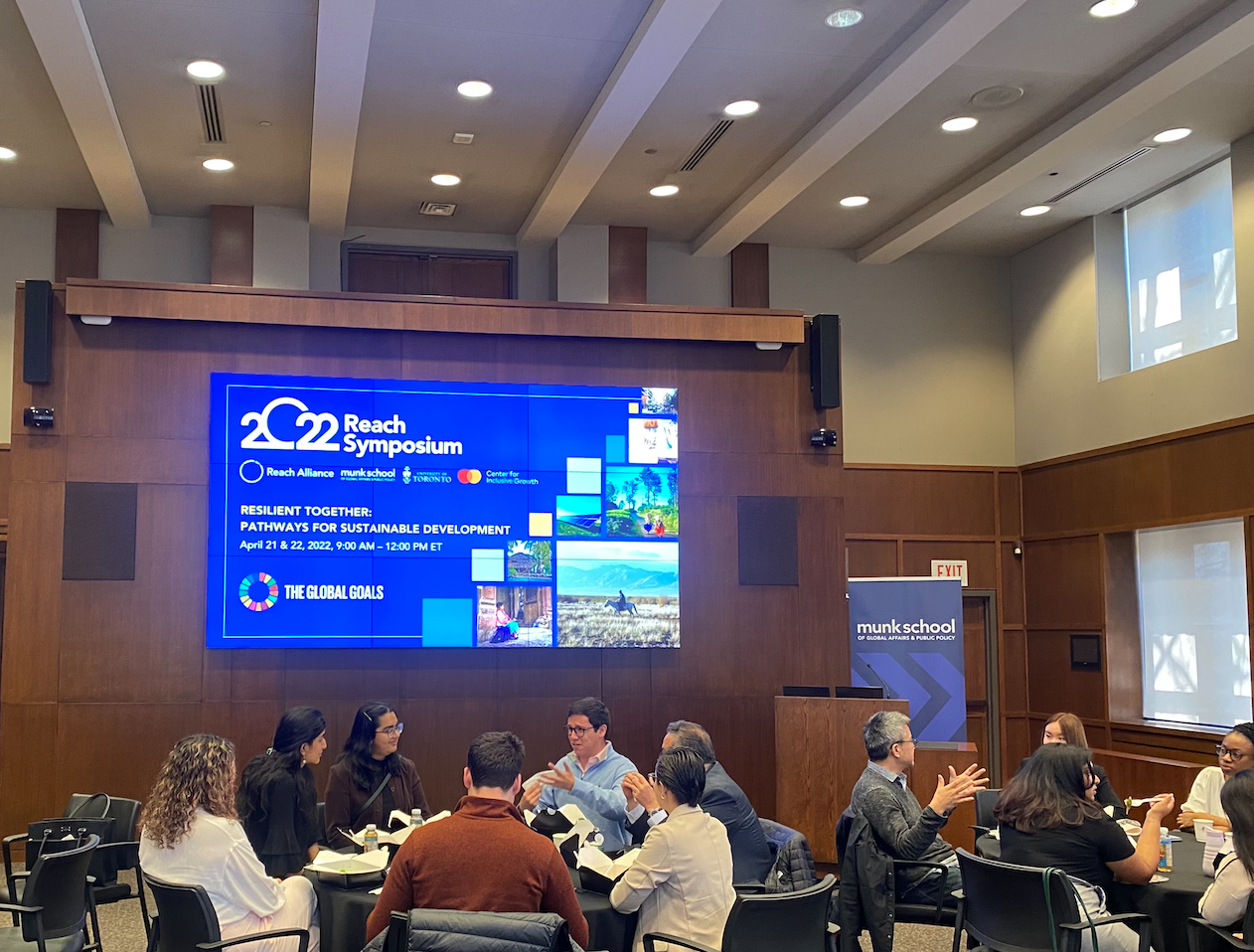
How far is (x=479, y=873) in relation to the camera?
347 centimetres

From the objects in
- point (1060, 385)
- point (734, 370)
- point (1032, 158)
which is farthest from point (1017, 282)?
point (734, 370)

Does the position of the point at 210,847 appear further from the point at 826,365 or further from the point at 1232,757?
the point at 826,365

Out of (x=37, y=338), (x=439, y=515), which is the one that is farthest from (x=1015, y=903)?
(x=37, y=338)

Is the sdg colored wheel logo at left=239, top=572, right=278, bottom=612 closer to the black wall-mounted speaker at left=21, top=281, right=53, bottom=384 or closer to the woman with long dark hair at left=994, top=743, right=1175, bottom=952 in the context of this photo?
the black wall-mounted speaker at left=21, top=281, right=53, bottom=384

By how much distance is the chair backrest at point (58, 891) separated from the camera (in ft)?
14.5

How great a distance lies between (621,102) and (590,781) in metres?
4.33

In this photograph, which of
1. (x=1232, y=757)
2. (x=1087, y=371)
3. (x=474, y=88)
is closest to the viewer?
Answer: (x=1232, y=757)

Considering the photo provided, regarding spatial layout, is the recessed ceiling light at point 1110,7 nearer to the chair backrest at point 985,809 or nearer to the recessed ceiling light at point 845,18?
the recessed ceiling light at point 845,18

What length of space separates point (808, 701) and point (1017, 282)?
19.5 ft

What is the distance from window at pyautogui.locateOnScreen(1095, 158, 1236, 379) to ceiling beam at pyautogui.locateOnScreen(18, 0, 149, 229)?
26.2 ft

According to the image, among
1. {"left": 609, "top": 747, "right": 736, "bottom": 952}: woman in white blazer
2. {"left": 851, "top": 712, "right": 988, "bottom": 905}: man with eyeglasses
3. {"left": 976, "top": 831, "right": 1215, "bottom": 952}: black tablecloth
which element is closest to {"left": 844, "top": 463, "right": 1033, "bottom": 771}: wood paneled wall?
{"left": 851, "top": 712, "right": 988, "bottom": 905}: man with eyeglasses

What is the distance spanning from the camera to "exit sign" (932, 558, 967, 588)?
11438 mm

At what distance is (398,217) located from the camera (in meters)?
10.6

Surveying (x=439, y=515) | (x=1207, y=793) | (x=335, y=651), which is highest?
(x=439, y=515)
